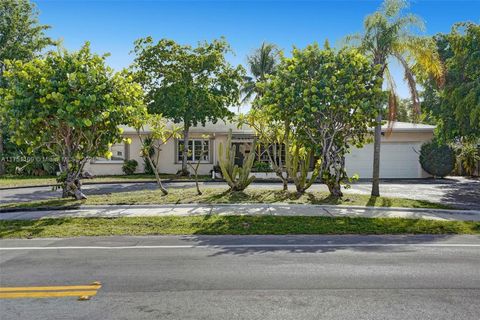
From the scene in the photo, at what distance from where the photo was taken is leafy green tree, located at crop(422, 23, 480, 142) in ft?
50.6

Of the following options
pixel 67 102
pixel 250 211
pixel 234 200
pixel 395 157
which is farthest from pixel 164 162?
pixel 250 211

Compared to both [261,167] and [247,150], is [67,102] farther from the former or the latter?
[247,150]

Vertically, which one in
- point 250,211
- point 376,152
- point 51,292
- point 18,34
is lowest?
point 51,292

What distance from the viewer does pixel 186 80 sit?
82.1 feet

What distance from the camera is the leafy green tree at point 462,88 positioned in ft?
50.6

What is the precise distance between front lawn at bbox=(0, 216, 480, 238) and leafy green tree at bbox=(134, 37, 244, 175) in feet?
44.4

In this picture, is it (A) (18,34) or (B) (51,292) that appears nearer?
(B) (51,292)

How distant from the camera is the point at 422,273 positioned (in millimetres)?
6629

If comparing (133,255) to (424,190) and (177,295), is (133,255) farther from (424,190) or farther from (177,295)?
(424,190)

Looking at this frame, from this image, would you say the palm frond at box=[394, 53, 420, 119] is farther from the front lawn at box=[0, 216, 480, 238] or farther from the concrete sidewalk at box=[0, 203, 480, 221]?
the front lawn at box=[0, 216, 480, 238]

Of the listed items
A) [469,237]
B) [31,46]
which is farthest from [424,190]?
[31,46]

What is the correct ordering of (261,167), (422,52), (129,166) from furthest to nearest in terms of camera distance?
(129,166) < (261,167) < (422,52)

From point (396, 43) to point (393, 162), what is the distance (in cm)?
1258

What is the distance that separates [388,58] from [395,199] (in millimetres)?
5663
